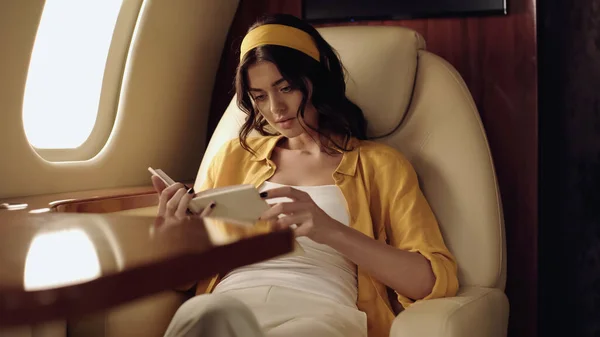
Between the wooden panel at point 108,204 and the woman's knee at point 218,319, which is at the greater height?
the wooden panel at point 108,204

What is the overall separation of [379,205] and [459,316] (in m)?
0.38

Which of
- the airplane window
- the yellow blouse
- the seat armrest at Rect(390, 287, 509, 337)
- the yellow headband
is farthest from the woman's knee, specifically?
the airplane window

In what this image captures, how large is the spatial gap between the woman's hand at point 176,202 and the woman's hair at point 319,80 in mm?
369

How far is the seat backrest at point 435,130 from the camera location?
5.09 feet

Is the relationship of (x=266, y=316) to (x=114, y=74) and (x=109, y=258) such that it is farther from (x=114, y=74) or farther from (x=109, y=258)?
(x=114, y=74)

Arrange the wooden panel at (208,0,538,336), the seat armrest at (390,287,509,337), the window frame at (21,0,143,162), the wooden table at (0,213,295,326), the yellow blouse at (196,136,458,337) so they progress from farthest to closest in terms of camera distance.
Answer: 1. the window frame at (21,0,143,162)
2. the wooden panel at (208,0,538,336)
3. the yellow blouse at (196,136,458,337)
4. the seat armrest at (390,287,509,337)
5. the wooden table at (0,213,295,326)

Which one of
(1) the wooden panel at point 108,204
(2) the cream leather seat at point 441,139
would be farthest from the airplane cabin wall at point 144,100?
(2) the cream leather seat at point 441,139

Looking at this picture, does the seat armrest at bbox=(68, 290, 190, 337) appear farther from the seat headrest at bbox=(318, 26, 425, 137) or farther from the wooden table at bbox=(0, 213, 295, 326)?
the seat headrest at bbox=(318, 26, 425, 137)

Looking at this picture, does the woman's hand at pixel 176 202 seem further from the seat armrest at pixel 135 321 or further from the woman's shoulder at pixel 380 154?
the woman's shoulder at pixel 380 154

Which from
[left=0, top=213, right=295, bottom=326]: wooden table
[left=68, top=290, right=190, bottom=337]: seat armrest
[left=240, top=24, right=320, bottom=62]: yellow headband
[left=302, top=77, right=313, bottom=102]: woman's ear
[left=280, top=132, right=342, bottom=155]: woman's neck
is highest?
[left=240, top=24, right=320, bottom=62]: yellow headband

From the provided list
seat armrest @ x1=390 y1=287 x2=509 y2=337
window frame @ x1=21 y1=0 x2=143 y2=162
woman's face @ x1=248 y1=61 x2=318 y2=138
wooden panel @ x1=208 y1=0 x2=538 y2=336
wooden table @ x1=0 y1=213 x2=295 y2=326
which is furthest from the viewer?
window frame @ x1=21 y1=0 x2=143 y2=162

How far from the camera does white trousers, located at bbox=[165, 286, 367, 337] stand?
113 cm

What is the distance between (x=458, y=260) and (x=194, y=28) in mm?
1101

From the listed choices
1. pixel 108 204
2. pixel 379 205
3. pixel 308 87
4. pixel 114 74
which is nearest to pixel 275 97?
pixel 308 87
